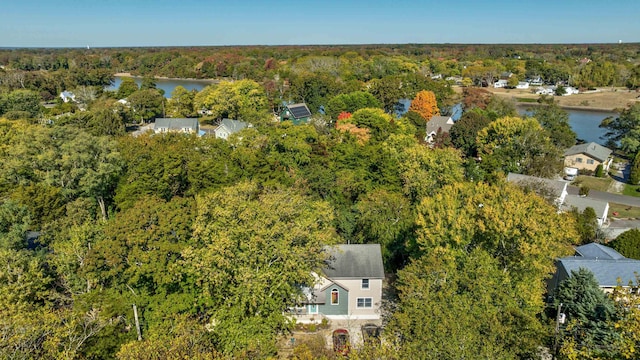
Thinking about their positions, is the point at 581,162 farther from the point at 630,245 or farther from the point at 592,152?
the point at 630,245

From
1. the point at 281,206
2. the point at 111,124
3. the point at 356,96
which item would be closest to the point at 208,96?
the point at 111,124

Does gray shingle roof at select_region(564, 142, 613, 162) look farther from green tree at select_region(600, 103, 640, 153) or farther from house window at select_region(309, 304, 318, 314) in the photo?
house window at select_region(309, 304, 318, 314)

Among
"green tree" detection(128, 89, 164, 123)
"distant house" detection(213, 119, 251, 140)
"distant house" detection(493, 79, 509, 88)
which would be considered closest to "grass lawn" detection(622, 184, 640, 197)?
"distant house" detection(213, 119, 251, 140)

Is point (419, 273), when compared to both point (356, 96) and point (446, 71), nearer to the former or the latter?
point (356, 96)

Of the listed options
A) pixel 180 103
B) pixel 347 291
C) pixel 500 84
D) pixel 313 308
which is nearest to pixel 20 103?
pixel 180 103

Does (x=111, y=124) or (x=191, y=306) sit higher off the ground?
(x=111, y=124)
